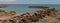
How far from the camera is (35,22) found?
1.79 m

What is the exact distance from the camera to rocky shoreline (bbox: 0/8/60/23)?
1793mm

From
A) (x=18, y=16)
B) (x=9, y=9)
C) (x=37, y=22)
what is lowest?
(x=37, y=22)

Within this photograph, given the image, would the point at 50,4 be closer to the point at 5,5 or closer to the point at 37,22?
the point at 37,22

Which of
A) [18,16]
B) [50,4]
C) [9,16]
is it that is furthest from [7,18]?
[50,4]

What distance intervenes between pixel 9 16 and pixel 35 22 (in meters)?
0.44

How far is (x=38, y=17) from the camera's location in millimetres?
1835

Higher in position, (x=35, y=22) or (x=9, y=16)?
(x=9, y=16)

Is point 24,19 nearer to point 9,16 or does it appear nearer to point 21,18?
point 21,18

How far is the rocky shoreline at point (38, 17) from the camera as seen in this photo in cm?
179

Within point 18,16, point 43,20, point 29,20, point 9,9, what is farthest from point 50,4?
point 9,9

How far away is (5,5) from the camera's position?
188 centimetres

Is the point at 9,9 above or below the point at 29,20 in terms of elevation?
above

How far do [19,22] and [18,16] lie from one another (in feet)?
0.33

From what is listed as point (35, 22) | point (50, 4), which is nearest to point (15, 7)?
point (35, 22)
